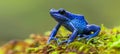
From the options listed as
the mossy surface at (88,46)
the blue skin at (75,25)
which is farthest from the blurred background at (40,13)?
the blue skin at (75,25)

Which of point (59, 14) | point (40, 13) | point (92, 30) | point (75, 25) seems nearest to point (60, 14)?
point (59, 14)

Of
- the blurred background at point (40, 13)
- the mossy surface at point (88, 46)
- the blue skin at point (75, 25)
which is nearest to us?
the mossy surface at point (88, 46)

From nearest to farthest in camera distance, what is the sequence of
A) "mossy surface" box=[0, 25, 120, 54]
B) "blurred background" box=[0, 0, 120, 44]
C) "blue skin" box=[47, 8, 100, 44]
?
"mossy surface" box=[0, 25, 120, 54]
"blue skin" box=[47, 8, 100, 44]
"blurred background" box=[0, 0, 120, 44]

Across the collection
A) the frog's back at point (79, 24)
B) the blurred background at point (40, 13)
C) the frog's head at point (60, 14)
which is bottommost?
the frog's back at point (79, 24)

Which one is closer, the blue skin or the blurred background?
the blue skin

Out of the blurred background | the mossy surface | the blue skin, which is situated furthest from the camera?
the blurred background

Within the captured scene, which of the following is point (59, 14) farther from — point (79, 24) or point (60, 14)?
point (79, 24)

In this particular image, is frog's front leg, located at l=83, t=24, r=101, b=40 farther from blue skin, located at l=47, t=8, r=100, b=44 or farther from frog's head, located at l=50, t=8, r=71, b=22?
frog's head, located at l=50, t=8, r=71, b=22

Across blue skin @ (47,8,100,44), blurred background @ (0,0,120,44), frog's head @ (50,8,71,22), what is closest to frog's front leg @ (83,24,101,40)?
blue skin @ (47,8,100,44)

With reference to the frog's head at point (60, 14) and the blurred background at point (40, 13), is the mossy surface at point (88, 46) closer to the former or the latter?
the frog's head at point (60, 14)
